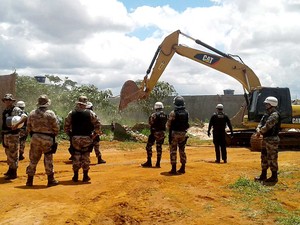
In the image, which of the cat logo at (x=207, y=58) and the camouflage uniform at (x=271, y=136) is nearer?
the camouflage uniform at (x=271, y=136)

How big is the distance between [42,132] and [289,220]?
5.11 m

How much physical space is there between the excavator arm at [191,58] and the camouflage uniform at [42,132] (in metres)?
10.9

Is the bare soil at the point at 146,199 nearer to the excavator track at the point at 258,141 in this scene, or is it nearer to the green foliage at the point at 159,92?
the excavator track at the point at 258,141

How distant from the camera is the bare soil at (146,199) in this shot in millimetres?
6457

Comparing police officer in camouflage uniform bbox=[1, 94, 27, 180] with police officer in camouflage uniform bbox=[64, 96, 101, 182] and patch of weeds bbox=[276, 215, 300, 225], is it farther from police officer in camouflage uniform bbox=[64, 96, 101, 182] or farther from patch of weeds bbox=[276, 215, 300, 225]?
patch of weeds bbox=[276, 215, 300, 225]

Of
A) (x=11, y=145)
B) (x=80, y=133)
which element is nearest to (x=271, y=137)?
(x=80, y=133)

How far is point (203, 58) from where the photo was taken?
19.8m

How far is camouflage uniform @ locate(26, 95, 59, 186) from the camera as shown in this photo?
8.53m

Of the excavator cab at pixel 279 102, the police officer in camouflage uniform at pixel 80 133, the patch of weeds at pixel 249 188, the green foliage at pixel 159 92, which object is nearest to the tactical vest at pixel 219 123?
the patch of weeds at pixel 249 188

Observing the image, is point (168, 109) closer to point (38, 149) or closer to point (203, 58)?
point (203, 58)

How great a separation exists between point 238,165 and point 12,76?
1154cm

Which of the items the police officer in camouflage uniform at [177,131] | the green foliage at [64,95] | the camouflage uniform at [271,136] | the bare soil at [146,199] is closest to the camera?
the bare soil at [146,199]

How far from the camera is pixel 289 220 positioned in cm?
648

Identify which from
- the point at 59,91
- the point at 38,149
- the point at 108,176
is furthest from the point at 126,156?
the point at 59,91
